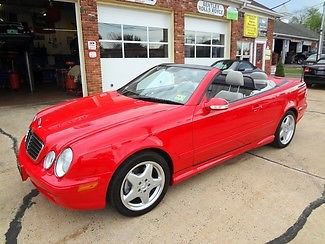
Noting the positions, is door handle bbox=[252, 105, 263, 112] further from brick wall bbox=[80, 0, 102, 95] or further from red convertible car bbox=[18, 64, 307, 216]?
brick wall bbox=[80, 0, 102, 95]

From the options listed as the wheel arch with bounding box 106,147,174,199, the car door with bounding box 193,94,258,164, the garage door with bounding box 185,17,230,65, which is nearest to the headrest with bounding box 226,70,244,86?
the car door with bounding box 193,94,258,164

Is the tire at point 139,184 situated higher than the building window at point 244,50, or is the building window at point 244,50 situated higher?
the building window at point 244,50

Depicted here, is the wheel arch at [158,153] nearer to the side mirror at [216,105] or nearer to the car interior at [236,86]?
the side mirror at [216,105]

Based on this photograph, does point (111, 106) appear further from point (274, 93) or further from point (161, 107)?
point (274, 93)

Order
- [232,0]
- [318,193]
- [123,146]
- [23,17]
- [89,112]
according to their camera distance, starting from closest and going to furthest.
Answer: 1. [123,146]
2. [89,112]
3. [318,193]
4. [232,0]
5. [23,17]

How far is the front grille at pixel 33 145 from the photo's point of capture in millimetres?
2775

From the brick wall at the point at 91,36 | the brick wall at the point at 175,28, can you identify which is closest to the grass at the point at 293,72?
the brick wall at the point at 175,28

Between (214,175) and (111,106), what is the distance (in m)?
1.60

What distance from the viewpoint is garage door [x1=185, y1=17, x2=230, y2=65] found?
1173 cm

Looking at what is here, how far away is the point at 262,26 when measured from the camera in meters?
15.9

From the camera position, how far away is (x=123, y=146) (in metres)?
2.63

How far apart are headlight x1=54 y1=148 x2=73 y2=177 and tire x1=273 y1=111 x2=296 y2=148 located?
336 centimetres

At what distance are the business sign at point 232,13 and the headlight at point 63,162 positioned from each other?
39.7 ft

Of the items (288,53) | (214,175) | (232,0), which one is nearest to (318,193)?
(214,175)
